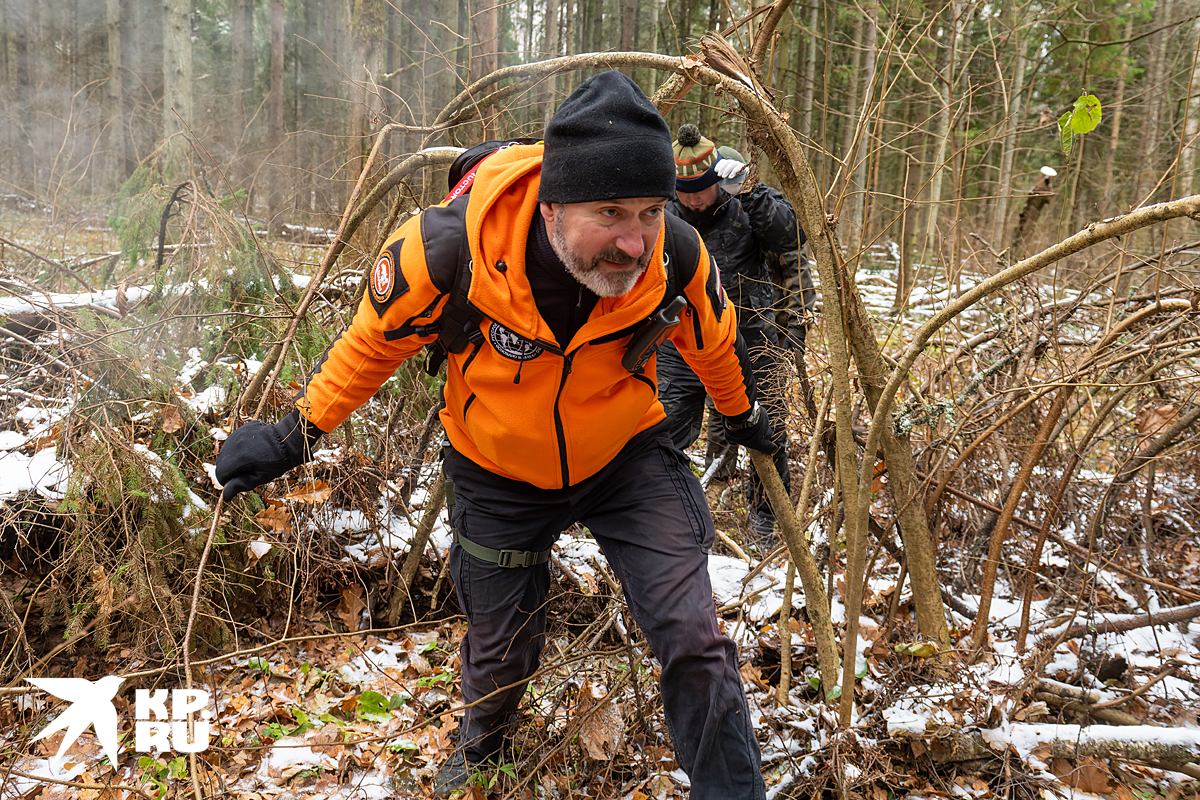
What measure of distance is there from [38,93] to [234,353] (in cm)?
1450

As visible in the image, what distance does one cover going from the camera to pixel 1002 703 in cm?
274

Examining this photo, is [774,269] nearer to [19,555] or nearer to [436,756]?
[436,756]

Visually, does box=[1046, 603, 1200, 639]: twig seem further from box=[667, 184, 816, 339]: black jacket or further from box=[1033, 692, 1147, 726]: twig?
box=[667, 184, 816, 339]: black jacket

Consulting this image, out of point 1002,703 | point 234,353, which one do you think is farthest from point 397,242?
point 1002,703

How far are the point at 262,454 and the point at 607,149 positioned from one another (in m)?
1.40

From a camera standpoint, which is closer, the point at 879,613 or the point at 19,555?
the point at 19,555

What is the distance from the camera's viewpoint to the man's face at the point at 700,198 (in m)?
4.39

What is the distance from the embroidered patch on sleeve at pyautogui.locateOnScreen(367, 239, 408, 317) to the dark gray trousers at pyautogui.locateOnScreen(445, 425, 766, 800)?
668 millimetres

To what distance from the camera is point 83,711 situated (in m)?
2.95

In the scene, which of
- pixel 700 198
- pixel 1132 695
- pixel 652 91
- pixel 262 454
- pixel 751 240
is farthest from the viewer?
pixel 652 91

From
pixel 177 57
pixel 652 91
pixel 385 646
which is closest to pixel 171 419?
pixel 385 646

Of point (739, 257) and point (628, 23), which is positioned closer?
point (739, 257)

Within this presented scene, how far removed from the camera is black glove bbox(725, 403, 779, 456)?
2607mm

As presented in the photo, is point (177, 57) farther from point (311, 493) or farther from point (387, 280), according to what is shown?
point (387, 280)
